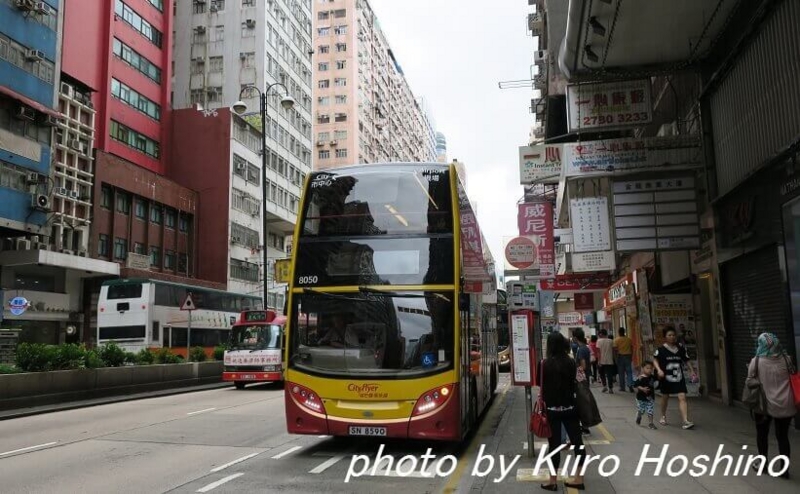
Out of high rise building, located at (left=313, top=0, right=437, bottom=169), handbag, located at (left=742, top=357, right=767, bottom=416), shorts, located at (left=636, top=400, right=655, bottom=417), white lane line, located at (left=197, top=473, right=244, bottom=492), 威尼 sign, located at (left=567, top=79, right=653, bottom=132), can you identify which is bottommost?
white lane line, located at (left=197, top=473, right=244, bottom=492)

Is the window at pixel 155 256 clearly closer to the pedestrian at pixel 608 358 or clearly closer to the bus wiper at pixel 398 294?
the pedestrian at pixel 608 358

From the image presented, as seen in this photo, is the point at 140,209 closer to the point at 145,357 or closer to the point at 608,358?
the point at 145,357

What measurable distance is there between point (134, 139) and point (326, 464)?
4495 cm

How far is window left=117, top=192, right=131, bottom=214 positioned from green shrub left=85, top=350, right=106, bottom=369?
2696 centimetres

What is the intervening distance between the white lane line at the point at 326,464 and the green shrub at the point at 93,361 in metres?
11.6

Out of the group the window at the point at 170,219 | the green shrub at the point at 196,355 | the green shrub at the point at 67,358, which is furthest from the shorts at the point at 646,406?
the window at the point at 170,219

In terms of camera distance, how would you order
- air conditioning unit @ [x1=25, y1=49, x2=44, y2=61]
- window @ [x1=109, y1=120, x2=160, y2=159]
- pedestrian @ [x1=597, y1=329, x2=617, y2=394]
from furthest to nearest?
1. window @ [x1=109, y1=120, x2=160, y2=159]
2. air conditioning unit @ [x1=25, y1=49, x2=44, y2=61]
3. pedestrian @ [x1=597, y1=329, x2=617, y2=394]

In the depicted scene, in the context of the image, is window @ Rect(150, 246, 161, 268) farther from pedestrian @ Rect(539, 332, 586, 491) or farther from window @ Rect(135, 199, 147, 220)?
pedestrian @ Rect(539, 332, 586, 491)

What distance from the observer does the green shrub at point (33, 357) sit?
52.5 ft

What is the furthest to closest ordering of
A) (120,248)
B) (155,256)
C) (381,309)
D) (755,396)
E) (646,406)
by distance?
(155,256), (120,248), (646,406), (381,309), (755,396)

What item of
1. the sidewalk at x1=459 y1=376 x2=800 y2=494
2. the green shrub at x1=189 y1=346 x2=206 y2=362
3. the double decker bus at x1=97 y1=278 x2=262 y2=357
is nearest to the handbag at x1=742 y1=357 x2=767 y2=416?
Answer: the sidewalk at x1=459 y1=376 x2=800 y2=494

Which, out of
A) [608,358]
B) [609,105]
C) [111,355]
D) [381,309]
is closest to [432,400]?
[381,309]

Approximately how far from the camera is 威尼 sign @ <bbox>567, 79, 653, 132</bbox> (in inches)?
557

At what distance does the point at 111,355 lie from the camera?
19641 millimetres
